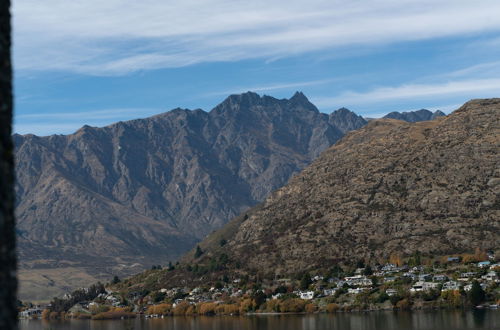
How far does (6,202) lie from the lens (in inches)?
559

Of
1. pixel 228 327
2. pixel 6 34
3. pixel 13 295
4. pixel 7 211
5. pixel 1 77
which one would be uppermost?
pixel 6 34

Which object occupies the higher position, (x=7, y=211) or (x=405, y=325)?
(x=7, y=211)

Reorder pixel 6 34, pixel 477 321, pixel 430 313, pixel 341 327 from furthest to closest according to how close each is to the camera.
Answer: pixel 430 313, pixel 341 327, pixel 477 321, pixel 6 34

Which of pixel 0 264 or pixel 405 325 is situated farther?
pixel 405 325

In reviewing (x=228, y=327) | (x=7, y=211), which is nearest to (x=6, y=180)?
(x=7, y=211)

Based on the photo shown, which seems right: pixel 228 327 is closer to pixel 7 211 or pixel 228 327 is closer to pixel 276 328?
pixel 276 328

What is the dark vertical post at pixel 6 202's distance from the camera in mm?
13930

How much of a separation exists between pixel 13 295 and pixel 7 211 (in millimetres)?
1764

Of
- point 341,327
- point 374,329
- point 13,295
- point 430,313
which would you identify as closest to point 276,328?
point 341,327

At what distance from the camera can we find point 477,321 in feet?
528

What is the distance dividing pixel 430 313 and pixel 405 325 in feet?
122

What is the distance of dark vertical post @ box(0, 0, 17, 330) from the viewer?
13930 millimetres

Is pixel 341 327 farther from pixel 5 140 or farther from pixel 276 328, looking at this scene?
pixel 5 140

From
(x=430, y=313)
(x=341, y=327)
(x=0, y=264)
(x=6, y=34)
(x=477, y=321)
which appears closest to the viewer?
(x=0, y=264)
